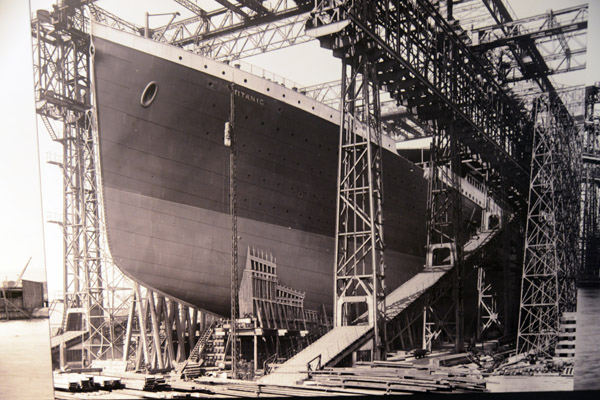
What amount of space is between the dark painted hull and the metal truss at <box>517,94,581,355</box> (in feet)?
14.2

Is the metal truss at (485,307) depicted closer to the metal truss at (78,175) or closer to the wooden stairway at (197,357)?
the wooden stairway at (197,357)

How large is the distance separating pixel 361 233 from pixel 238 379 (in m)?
3.71

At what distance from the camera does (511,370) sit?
37.0 feet

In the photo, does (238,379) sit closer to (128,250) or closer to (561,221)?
(128,250)

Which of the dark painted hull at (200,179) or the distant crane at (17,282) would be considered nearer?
the dark painted hull at (200,179)

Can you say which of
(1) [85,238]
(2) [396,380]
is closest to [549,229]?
(2) [396,380]

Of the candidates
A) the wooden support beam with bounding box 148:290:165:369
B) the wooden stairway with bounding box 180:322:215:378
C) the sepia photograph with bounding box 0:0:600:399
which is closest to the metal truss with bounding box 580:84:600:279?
the sepia photograph with bounding box 0:0:600:399

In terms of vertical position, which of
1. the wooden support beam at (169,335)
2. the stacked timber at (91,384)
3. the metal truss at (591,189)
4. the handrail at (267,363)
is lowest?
the stacked timber at (91,384)

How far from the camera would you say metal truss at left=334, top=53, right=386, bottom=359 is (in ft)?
38.2

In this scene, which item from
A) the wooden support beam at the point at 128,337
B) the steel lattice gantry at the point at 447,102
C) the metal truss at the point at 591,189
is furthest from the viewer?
the steel lattice gantry at the point at 447,102

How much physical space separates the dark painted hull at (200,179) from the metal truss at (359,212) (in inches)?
19.0

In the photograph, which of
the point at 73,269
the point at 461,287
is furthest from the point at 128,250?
the point at 461,287

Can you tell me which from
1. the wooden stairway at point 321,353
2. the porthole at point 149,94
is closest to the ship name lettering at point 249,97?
the porthole at point 149,94

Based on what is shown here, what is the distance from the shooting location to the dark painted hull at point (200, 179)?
10.9m
